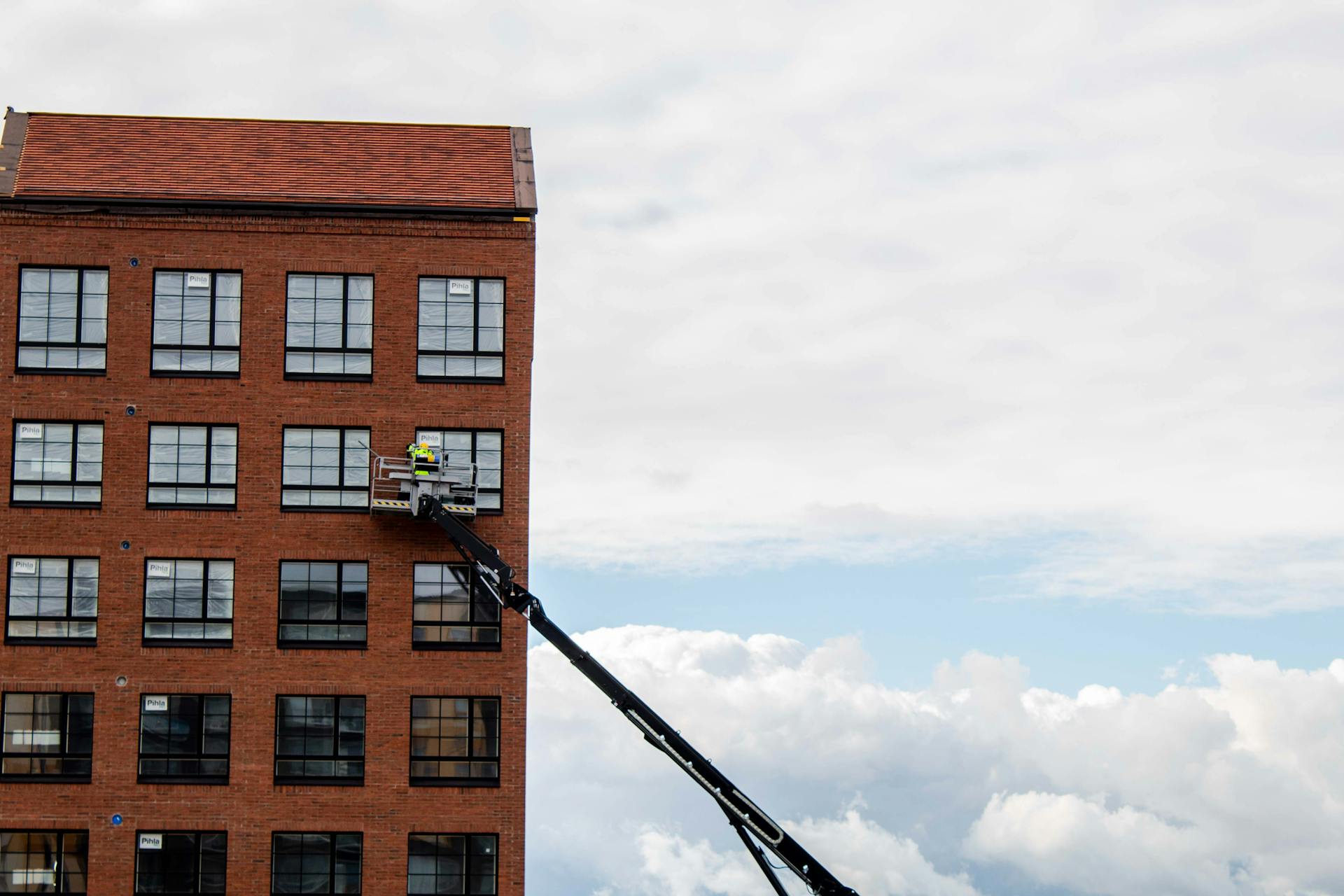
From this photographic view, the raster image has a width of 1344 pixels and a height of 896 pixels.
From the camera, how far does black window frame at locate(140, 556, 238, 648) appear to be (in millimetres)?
41719

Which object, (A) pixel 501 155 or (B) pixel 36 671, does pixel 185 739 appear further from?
(A) pixel 501 155

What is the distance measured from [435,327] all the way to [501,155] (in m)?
6.14

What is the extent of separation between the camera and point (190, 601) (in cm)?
4194

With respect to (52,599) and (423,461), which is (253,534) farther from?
(52,599)

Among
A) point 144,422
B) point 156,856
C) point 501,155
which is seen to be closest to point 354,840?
point 156,856

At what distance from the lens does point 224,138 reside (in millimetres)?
46219

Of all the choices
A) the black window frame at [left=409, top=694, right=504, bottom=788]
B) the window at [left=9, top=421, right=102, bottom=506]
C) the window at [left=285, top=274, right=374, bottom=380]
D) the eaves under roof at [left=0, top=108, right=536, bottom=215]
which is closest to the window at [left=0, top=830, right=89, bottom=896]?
the black window frame at [left=409, top=694, right=504, bottom=788]

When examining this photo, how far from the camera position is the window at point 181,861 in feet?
134

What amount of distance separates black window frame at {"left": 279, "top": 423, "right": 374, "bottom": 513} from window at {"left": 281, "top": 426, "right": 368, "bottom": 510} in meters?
0.02

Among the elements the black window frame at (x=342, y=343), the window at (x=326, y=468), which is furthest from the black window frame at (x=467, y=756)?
the black window frame at (x=342, y=343)

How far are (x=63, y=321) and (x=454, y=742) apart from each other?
15.4 meters

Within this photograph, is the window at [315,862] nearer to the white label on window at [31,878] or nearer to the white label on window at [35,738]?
the white label on window at [31,878]

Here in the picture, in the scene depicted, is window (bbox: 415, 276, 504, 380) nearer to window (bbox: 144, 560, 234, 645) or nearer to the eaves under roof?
the eaves under roof

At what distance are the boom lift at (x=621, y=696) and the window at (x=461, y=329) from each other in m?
3.14
